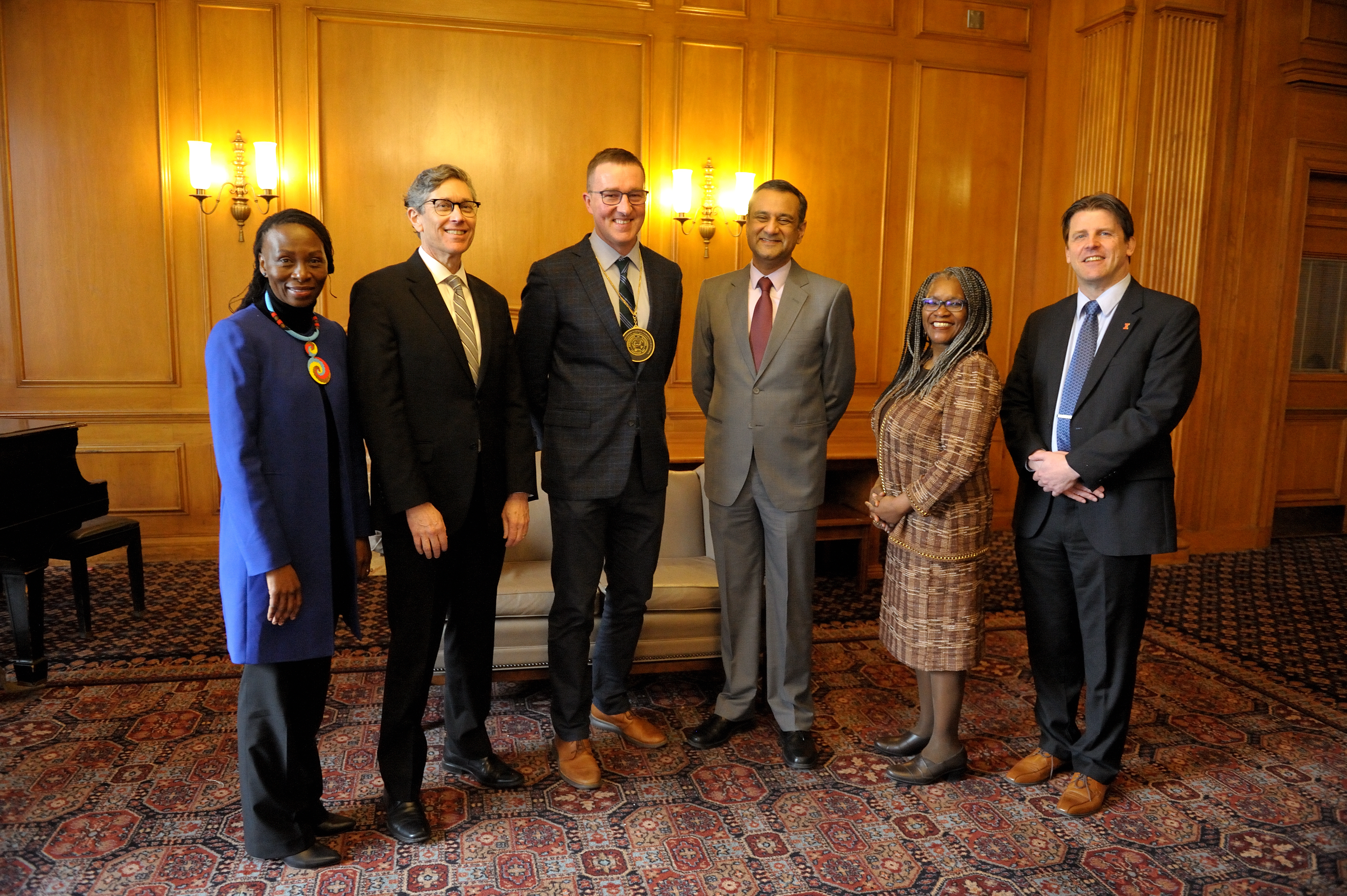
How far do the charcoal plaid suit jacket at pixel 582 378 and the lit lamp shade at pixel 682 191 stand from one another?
3208 mm

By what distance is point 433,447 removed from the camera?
245 centimetres

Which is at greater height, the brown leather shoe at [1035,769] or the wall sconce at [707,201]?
the wall sconce at [707,201]

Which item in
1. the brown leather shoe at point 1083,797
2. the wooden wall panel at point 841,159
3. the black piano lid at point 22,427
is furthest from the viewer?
the wooden wall panel at point 841,159

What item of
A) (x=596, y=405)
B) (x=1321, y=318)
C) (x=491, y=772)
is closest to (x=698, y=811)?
(x=491, y=772)

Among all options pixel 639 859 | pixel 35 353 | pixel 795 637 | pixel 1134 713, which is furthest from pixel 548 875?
pixel 35 353

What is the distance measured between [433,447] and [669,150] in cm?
408

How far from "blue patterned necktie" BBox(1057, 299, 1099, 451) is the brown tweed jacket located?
0.20m

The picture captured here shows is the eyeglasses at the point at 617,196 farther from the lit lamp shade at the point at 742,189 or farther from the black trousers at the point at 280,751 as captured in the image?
the lit lamp shade at the point at 742,189

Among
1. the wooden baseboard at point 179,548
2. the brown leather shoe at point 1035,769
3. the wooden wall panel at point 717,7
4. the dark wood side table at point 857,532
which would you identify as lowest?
the wooden baseboard at point 179,548

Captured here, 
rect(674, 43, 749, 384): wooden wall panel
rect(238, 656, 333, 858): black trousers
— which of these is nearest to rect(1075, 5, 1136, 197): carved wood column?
rect(674, 43, 749, 384): wooden wall panel

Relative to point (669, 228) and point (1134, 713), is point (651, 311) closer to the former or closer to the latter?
point (1134, 713)

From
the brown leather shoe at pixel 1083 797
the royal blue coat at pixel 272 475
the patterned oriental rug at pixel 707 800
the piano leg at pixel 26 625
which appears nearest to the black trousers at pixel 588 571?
the patterned oriental rug at pixel 707 800

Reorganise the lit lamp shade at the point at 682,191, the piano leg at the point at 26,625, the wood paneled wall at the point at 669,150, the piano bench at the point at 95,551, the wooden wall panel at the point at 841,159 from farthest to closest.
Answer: the wooden wall panel at the point at 841,159 → the lit lamp shade at the point at 682,191 → the wood paneled wall at the point at 669,150 → the piano bench at the point at 95,551 → the piano leg at the point at 26,625

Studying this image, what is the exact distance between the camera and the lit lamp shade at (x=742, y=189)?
19.5 ft
